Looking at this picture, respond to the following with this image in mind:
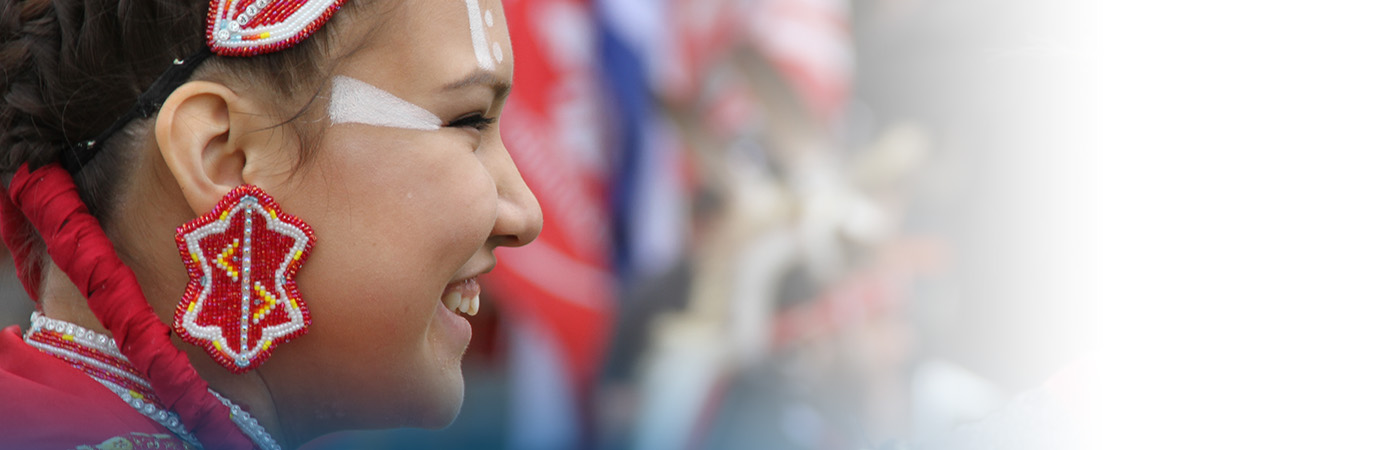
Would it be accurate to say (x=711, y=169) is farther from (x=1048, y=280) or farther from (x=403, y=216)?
(x=403, y=216)

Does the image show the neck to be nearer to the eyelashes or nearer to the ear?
the ear

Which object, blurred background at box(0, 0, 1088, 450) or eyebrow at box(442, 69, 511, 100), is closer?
eyebrow at box(442, 69, 511, 100)

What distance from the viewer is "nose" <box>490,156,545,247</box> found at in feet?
4.05

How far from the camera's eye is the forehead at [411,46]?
46.3 inches

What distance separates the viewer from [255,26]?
1.12 meters

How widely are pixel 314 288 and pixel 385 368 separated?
131 millimetres

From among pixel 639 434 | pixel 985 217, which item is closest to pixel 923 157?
pixel 985 217

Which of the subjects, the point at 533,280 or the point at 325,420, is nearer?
the point at 325,420

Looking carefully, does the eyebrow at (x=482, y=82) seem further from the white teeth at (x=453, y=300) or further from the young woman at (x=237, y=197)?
the white teeth at (x=453, y=300)

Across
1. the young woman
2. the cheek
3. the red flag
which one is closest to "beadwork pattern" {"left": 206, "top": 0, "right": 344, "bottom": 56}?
the young woman

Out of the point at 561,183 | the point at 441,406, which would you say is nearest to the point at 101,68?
the point at 441,406

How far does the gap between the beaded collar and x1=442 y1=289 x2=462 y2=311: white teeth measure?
0.26m

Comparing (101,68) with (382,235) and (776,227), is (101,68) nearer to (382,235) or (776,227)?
(382,235)

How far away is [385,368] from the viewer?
3.94 ft
